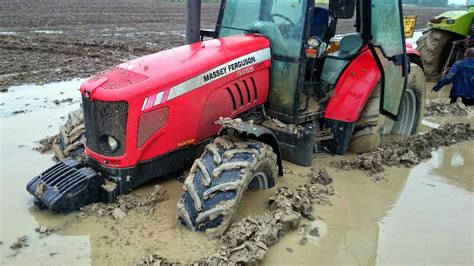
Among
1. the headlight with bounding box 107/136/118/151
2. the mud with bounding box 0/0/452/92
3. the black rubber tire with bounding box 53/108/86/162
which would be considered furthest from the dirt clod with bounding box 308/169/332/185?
the mud with bounding box 0/0/452/92

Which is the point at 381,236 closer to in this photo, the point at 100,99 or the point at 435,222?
the point at 435,222

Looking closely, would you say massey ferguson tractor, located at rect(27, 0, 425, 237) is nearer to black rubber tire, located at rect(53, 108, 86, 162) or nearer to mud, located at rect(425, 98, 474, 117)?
black rubber tire, located at rect(53, 108, 86, 162)

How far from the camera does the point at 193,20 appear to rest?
4.51 metres

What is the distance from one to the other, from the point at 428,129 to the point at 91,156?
530 cm

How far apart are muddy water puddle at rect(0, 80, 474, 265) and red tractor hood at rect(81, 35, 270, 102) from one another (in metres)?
0.99

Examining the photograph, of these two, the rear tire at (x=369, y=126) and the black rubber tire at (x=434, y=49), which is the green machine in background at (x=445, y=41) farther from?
the rear tire at (x=369, y=126)

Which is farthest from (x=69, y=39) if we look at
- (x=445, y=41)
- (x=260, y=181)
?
(x=260, y=181)

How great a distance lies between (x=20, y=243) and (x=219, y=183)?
151 centimetres

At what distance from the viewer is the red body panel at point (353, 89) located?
502 cm

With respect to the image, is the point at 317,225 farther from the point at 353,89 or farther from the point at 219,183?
the point at 353,89

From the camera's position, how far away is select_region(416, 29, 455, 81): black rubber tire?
33.0 feet

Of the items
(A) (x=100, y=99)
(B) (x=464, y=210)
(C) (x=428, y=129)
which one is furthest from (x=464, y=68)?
(A) (x=100, y=99)

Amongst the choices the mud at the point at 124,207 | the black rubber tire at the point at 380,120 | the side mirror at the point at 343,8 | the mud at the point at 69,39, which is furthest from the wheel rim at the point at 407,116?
the mud at the point at 124,207

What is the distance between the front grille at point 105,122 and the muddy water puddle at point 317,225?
1.86 ft
